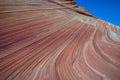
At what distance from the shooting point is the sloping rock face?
0.60m

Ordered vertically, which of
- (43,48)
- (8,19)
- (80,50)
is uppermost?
(80,50)

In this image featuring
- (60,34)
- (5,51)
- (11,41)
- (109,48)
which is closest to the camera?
(5,51)

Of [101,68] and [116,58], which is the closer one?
[101,68]

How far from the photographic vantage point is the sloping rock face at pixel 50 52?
0.60 metres

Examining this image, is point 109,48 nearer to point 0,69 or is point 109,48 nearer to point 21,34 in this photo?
point 21,34

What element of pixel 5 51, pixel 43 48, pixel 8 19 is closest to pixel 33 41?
pixel 43 48

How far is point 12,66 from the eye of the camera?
1.99ft

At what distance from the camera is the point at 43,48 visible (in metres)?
0.80

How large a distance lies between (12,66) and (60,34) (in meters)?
0.49

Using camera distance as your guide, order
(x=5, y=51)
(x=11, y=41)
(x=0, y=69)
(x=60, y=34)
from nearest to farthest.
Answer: (x=0, y=69), (x=5, y=51), (x=11, y=41), (x=60, y=34)

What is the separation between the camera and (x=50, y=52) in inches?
30.4

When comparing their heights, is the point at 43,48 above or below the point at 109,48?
below

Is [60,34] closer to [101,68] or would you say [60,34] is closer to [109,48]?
[109,48]

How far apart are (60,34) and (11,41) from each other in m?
0.34
